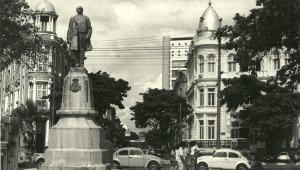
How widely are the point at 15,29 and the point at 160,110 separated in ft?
126

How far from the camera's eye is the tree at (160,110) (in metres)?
58.8

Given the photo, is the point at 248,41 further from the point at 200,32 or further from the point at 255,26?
the point at 200,32

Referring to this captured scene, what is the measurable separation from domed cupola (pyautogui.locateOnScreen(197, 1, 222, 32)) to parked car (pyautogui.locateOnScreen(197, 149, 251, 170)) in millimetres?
31468

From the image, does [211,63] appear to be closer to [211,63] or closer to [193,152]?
[211,63]

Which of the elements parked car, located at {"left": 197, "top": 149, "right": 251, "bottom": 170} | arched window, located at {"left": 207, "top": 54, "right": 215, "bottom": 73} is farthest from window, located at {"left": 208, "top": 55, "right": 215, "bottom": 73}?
parked car, located at {"left": 197, "top": 149, "right": 251, "bottom": 170}

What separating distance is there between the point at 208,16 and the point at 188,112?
37.3ft

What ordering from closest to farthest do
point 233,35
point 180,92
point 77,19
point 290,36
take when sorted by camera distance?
1. point 77,19
2. point 290,36
3. point 233,35
4. point 180,92

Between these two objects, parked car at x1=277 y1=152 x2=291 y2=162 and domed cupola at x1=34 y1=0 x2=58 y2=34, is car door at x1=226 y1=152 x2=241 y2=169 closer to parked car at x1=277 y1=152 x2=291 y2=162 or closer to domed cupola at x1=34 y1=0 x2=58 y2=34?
parked car at x1=277 y1=152 x2=291 y2=162

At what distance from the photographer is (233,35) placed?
2034 cm

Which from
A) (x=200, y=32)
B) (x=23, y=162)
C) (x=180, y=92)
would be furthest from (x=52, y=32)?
(x=180, y=92)

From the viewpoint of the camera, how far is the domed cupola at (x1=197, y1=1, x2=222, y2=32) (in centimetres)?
5919

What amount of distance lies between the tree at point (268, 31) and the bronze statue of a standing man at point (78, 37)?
6.35 meters

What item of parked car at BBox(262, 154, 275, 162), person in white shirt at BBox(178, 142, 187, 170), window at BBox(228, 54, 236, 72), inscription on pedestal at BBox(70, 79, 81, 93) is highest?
window at BBox(228, 54, 236, 72)

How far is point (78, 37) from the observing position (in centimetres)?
1597
